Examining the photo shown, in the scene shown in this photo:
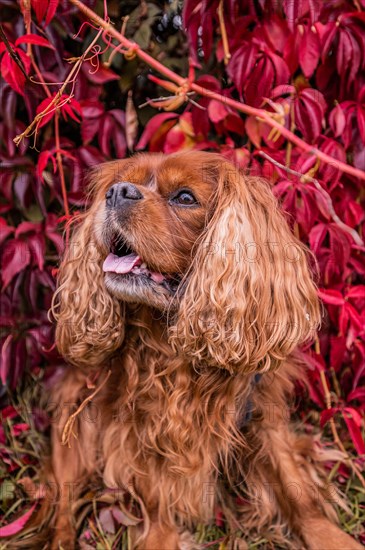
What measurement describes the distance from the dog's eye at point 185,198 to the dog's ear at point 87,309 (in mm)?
303

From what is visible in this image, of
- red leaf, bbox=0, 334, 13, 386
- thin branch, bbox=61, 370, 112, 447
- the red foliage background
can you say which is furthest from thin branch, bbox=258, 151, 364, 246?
red leaf, bbox=0, 334, 13, 386

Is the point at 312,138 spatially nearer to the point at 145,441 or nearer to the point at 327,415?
the point at 327,415

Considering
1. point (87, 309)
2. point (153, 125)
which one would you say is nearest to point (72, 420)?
point (87, 309)

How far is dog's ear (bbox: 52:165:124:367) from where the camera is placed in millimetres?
2125

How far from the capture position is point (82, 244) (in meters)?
2.21

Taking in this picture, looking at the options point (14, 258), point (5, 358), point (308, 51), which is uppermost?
point (308, 51)

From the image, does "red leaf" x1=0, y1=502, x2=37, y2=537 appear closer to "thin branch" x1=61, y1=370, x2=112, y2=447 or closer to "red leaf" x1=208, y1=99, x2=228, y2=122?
"thin branch" x1=61, y1=370, x2=112, y2=447

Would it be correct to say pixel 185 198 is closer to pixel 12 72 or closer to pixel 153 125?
pixel 153 125

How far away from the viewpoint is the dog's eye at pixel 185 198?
1.99 m

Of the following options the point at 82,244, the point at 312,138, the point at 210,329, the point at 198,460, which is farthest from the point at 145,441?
the point at 312,138

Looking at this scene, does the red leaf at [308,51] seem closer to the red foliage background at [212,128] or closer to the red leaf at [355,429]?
the red foliage background at [212,128]

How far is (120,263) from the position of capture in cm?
196

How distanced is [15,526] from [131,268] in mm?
1089

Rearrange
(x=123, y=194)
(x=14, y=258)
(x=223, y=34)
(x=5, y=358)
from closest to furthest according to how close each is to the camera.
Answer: (x=123, y=194) → (x=223, y=34) → (x=14, y=258) → (x=5, y=358)
